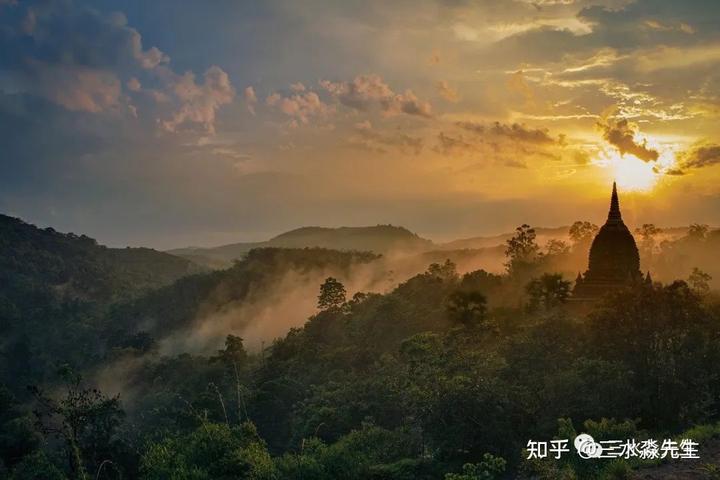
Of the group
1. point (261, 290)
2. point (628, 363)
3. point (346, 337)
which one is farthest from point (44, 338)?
point (628, 363)

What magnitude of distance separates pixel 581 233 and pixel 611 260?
63.9m

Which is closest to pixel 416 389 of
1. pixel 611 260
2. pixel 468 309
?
pixel 468 309

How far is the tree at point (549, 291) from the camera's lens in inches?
2189

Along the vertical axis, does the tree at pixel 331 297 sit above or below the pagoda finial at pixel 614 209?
below

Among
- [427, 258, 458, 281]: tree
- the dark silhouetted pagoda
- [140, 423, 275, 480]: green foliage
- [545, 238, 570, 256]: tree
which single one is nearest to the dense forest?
[140, 423, 275, 480]: green foliage

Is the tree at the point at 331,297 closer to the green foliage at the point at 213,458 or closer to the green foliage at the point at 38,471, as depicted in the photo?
the green foliage at the point at 38,471

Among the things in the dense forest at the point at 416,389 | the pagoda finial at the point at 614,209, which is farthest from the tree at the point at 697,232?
the pagoda finial at the point at 614,209

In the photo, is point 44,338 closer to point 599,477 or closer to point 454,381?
point 454,381

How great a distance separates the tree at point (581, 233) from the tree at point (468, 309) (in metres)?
67.7

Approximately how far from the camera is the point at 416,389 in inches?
1310

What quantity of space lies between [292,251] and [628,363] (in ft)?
520

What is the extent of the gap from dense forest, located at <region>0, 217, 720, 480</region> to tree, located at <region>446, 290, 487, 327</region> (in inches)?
4.8

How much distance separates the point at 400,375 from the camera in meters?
42.0

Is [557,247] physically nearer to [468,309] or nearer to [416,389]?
[468,309]
